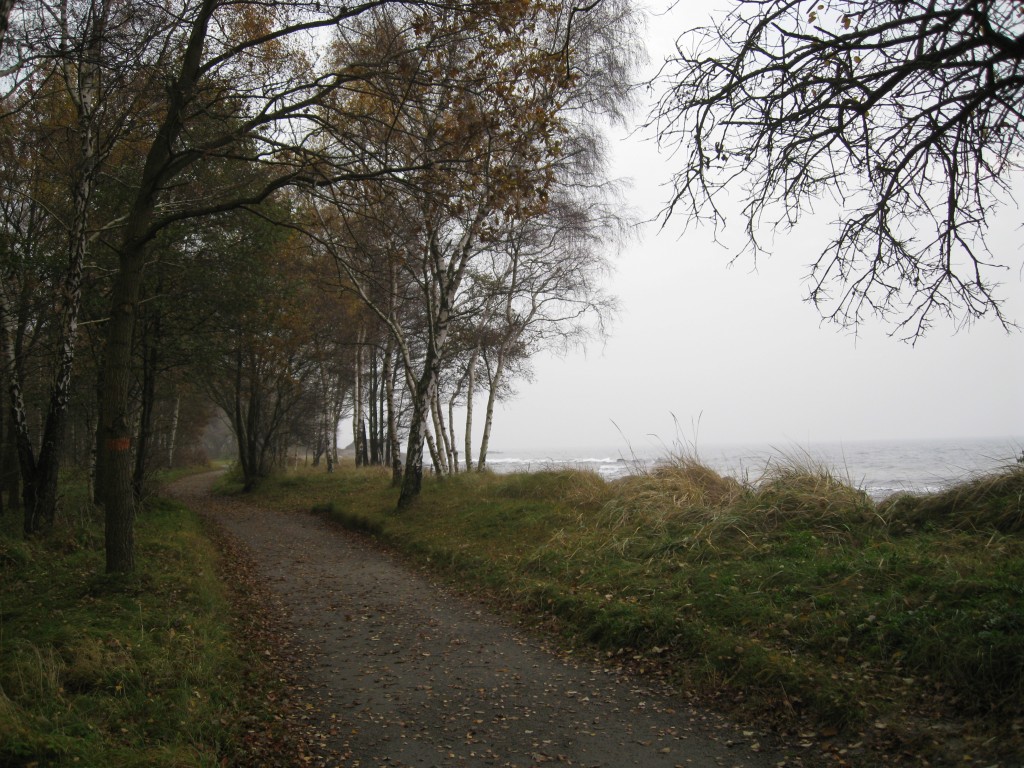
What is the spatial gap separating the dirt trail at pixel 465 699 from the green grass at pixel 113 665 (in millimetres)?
771

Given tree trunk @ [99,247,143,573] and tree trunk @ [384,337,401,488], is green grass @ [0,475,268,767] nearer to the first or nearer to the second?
tree trunk @ [99,247,143,573]

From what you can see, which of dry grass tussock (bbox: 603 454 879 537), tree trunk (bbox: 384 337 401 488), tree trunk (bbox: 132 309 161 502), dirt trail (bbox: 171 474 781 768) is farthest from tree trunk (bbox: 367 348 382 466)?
dirt trail (bbox: 171 474 781 768)

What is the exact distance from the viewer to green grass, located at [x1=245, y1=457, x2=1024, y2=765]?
14.8ft

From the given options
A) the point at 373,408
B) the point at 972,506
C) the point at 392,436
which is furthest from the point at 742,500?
the point at 373,408

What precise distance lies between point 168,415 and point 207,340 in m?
20.6

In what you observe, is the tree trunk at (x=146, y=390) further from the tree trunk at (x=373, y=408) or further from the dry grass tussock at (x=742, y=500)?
the tree trunk at (x=373, y=408)

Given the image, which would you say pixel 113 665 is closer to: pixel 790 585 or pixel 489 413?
pixel 790 585

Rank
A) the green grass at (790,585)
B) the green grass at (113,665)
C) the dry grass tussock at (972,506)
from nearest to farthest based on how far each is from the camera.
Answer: the green grass at (113,665) < the green grass at (790,585) < the dry grass tussock at (972,506)

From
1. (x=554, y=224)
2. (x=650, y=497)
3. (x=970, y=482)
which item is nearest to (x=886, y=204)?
(x=970, y=482)

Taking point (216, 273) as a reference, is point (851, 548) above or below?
below

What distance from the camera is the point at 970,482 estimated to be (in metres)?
7.59

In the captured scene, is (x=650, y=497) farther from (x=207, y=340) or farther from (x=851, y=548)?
(x=207, y=340)

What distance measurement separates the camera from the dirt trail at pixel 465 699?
4367 millimetres

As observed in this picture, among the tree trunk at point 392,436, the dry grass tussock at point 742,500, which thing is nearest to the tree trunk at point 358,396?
the tree trunk at point 392,436
